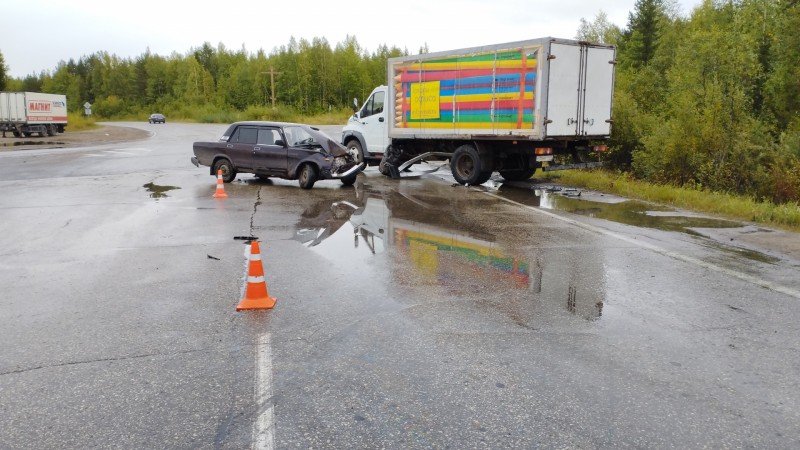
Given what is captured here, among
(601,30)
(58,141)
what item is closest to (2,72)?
(58,141)

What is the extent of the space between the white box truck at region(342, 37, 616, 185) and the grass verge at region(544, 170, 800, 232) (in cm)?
100

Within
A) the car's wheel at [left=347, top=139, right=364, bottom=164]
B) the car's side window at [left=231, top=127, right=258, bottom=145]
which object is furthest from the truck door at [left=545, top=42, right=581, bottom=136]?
the car's wheel at [left=347, top=139, right=364, bottom=164]

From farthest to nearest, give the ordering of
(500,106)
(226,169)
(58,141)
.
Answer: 1. (58,141)
2. (226,169)
3. (500,106)

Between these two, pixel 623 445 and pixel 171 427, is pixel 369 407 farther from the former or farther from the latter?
pixel 623 445

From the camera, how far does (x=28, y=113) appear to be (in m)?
44.9

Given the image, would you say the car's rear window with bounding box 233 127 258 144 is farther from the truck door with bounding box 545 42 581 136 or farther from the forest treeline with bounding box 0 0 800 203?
the forest treeline with bounding box 0 0 800 203

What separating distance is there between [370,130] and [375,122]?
1.22 ft

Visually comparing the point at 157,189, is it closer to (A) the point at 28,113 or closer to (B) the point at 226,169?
(B) the point at 226,169

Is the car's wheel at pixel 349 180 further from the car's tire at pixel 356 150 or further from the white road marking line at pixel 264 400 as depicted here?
the white road marking line at pixel 264 400

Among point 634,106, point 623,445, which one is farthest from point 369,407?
point 634,106

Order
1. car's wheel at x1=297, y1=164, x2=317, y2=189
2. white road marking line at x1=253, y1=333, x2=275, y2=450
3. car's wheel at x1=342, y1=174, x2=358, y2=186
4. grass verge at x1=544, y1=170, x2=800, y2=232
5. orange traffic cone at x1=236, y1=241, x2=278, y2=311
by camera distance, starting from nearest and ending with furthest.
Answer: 1. white road marking line at x1=253, y1=333, x2=275, y2=450
2. orange traffic cone at x1=236, y1=241, x2=278, y2=311
3. grass verge at x1=544, y1=170, x2=800, y2=232
4. car's wheel at x1=297, y1=164, x2=317, y2=189
5. car's wheel at x1=342, y1=174, x2=358, y2=186

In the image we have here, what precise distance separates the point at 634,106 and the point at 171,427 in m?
18.8

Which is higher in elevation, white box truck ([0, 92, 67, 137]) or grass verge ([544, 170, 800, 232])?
white box truck ([0, 92, 67, 137])

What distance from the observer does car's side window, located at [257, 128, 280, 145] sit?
51.6 ft
